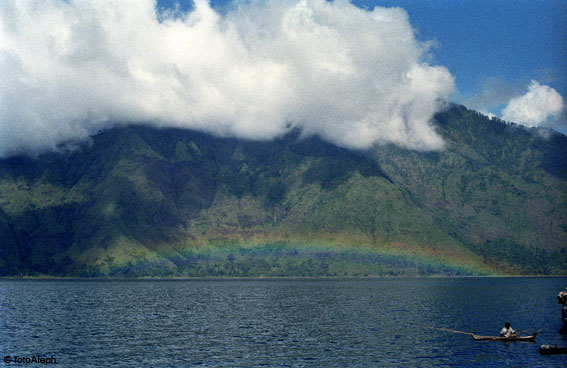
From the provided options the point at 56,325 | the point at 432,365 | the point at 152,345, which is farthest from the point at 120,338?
the point at 432,365

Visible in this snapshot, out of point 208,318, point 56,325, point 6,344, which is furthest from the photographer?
point 208,318

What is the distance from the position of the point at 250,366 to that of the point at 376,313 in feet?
324

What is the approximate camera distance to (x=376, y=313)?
188000mm

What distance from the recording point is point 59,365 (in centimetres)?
9869

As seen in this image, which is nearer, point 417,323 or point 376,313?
point 417,323

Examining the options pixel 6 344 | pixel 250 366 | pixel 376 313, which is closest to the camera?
pixel 250 366

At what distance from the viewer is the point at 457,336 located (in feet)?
435

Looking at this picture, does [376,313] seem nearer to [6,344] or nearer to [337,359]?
[337,359]

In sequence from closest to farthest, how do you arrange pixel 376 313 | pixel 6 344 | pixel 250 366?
pixel 250 366 → pixel 6 344 → pixel 376 313

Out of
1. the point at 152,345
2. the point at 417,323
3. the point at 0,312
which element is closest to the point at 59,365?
the point at 152,345

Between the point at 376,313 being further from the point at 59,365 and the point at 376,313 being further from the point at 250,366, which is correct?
the point at 59,365

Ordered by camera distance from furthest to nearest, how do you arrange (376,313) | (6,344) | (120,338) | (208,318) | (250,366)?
1. (376,313)
2. (208,318)
3. (120,338)
4. (6,344)
5. (250,366)

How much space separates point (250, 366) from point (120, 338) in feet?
150

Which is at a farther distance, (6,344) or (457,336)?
(457,336)
